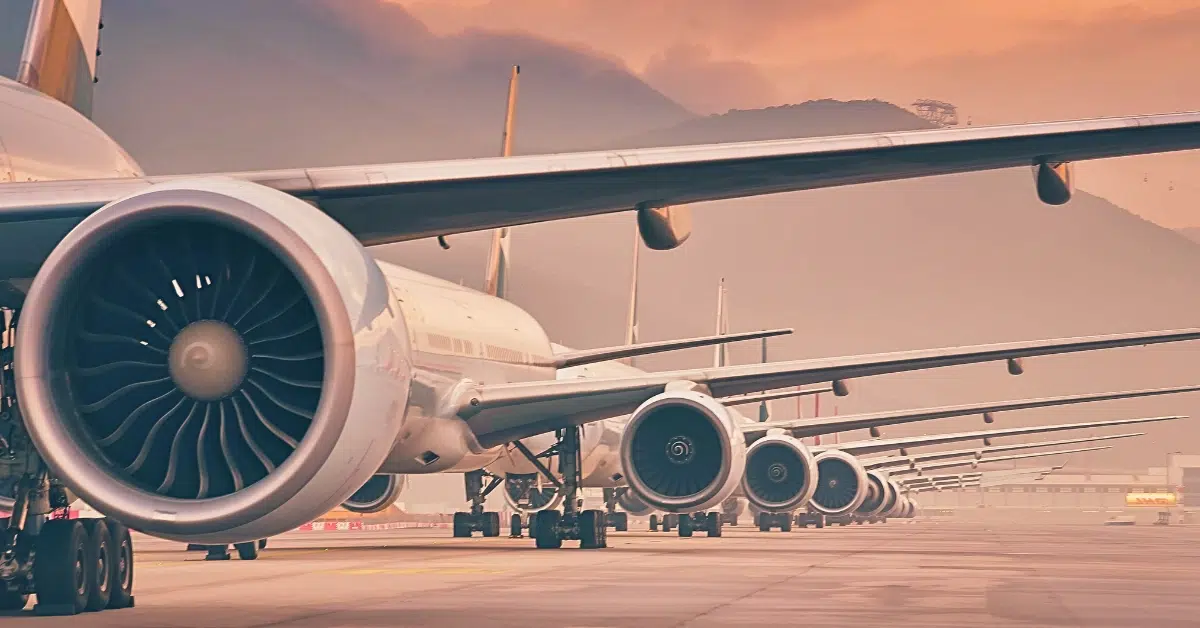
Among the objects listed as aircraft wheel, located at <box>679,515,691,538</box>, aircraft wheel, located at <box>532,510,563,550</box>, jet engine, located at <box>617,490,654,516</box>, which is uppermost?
jet engine, located at <box>617,490,654,516</box>

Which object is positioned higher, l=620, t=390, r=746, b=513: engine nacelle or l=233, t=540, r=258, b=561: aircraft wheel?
l=620, t=390, r=746, b=513: engine nacelle

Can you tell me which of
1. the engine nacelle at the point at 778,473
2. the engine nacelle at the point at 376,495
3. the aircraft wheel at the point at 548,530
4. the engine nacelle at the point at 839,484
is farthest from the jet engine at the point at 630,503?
the aircraft wheel at the point at 548,530

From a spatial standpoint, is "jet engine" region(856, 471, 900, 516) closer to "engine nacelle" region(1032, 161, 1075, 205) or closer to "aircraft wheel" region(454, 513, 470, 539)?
"aircraft wheel" region(454, 513, 470, 539)

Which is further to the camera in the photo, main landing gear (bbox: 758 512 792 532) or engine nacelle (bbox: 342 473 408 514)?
main landing gear (bbox: 758 512 792 532)

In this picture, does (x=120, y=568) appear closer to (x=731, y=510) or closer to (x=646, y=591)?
(x=646, y=591)

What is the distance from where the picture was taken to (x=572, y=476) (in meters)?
26.5

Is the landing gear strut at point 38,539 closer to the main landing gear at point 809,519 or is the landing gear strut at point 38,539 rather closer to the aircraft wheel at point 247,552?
the aircraft wheel at point 247,552

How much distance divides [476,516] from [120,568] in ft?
77.2

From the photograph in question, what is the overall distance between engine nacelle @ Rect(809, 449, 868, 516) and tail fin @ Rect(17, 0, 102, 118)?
36418 mm

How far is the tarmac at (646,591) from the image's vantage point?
1256 cm

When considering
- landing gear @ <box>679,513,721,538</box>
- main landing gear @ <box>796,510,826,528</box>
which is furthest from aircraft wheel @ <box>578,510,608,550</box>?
main landing gear @ <box>796,510,826,528</box>

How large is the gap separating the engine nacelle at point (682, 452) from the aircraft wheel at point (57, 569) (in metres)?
12.3

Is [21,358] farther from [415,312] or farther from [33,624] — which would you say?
[415,312]

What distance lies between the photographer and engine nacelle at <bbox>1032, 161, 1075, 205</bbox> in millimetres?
10906
